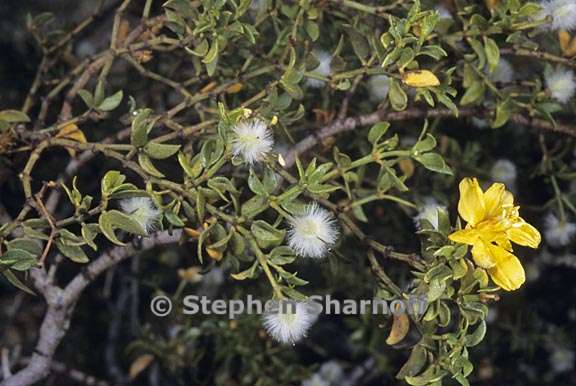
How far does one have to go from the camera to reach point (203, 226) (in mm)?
1162

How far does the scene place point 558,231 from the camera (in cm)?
161

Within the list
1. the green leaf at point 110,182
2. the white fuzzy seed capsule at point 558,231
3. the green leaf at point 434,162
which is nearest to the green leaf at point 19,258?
the green leaf at point 110,182

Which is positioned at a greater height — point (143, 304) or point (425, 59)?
point (425, 59)

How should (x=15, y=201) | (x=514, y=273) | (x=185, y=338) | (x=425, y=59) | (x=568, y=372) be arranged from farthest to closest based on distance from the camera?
1. (x=568, y=372)
2. (x=15, y=201)
3. (x=185, y=338)
4. (x=425, y=59)
5. (x=514, y=273)

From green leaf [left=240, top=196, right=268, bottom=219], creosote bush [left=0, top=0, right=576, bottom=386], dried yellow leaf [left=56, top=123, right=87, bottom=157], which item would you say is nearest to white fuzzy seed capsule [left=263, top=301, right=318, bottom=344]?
creosote bush [left=0, top=0, right=576, bottom=386]

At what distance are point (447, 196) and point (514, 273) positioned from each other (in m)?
0.56

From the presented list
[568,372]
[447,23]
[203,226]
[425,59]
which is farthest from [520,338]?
[203,226]

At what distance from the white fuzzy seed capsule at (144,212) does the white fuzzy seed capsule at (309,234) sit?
16 cm

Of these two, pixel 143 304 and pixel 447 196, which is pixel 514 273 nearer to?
pixel 447 196

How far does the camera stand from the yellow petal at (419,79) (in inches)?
47.1

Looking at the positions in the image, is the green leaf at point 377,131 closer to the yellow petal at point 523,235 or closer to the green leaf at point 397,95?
the green leaf at point 397,95

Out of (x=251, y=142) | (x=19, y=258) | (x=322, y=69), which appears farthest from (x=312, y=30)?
(x=19, y=258)

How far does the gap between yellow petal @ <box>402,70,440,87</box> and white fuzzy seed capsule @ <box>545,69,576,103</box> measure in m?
0.29

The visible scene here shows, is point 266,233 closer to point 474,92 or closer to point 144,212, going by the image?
point 144,212
